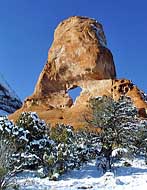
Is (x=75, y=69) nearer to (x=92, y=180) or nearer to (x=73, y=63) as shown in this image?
(x=73, y=63)

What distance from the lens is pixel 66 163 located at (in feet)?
66.2

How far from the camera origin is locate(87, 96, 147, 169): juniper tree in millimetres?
22797

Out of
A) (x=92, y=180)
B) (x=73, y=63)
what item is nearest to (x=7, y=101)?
(x=73, y=63)

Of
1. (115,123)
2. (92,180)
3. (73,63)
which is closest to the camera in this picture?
(92,180)

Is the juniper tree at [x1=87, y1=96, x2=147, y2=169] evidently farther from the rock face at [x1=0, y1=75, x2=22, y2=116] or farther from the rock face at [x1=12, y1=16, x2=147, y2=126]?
the rock face at [x1=0, y1=75, x2=22, y2=116]

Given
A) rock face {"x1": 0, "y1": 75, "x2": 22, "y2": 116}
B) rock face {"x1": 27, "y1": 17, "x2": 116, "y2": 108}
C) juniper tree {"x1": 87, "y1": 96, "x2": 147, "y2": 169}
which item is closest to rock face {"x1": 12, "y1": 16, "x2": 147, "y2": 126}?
rock face {"x1": 27, "y1": 17, "x2": 116, "y2": 108}

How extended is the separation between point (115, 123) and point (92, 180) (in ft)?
19.6

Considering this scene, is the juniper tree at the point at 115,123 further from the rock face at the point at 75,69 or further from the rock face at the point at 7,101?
the rock face at the point at 7,101

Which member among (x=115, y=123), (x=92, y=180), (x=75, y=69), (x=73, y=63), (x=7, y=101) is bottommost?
(x=92, y=180)

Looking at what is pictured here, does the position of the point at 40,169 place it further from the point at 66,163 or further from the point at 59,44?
the point at 59,44

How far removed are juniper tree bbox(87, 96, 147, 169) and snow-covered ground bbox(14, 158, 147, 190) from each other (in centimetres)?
168

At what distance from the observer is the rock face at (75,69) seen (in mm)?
50219

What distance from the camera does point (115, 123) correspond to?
23.6 meters

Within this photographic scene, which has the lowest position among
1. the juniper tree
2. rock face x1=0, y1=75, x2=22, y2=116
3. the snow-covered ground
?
the snow-covered ground
